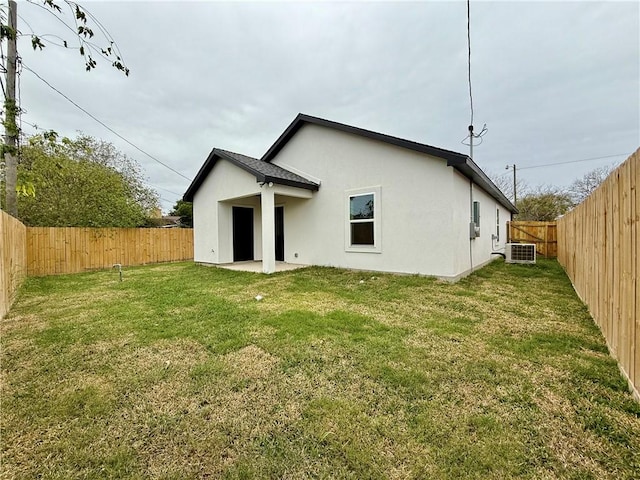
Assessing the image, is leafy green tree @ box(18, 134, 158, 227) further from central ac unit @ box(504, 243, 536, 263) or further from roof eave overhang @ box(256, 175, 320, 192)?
central ac unit @ box(504, 243, 536, 263)

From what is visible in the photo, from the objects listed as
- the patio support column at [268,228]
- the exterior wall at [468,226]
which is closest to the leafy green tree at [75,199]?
the patio support column at [268,228]

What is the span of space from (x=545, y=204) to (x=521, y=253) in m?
14.8

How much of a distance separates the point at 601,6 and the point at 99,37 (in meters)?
9.41

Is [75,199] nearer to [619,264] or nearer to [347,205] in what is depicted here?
[347,205]

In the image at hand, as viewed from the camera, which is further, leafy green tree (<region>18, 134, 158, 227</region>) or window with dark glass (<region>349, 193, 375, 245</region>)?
leafy green tree (<region>18, 134, 158, 227</region>)

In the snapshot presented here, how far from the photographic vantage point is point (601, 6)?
6.07 m

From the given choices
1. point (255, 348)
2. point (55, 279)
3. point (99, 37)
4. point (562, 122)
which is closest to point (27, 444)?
point (255, 348)

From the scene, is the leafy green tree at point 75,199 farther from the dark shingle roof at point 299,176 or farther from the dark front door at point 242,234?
the dark front door at point 242,234

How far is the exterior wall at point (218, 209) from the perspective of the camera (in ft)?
31.2

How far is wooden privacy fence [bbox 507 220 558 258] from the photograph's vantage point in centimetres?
1348

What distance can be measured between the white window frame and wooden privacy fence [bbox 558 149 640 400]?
4.53 m

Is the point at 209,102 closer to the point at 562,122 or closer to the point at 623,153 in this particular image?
the point at 562,122

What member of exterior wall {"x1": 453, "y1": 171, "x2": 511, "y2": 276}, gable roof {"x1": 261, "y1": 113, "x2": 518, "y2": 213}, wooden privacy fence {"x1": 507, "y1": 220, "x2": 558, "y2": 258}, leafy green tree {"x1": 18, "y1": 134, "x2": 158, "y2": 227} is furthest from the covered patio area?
wooden privacy fence {"x1": 507, "y1": 220, "x2": 558, "y2": 258}

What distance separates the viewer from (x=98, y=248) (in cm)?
1158
